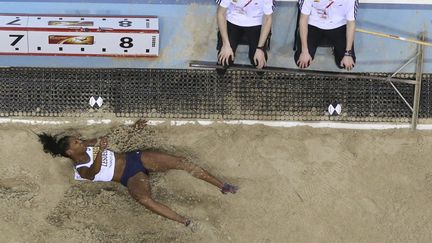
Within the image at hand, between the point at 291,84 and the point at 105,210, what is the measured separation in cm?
225

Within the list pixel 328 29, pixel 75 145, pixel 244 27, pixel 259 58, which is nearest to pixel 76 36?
pixel 75 145

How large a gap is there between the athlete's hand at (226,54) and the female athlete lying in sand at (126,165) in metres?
1.05

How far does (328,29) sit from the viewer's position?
6047 millimetres

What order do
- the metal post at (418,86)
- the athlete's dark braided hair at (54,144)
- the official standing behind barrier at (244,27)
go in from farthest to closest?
the metal post at (418,86)
the athlete's dark braided hair at (54,144)
the official standing behind barrier at (244,27)

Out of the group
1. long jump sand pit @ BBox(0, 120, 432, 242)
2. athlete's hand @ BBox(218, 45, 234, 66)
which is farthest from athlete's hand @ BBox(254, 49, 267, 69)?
long jump sand pit @ BBox(0, 120, 432, 242)

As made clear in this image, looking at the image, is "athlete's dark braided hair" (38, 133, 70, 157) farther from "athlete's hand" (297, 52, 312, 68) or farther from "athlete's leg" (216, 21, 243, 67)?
"athlete's hand" (297, 52, 312, 68)

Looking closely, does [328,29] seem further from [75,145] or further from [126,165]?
[75,145]

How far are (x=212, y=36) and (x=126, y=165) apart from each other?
1.58m

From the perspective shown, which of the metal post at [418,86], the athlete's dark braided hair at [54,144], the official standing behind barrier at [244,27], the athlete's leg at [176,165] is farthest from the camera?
the metal post at [418,86]

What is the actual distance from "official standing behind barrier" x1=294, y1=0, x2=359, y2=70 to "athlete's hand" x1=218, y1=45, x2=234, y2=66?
26.5 inches

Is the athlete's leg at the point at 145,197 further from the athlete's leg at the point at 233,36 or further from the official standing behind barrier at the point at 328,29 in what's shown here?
the official standing behind barrier at the point at 328,29

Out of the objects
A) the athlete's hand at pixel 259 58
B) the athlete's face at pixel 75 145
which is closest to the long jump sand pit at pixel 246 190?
the athlete's face at pixel 75 145

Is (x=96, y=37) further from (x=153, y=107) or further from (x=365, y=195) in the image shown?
(x=365, y=195)

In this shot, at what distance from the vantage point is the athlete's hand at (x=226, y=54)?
19.6 ft
